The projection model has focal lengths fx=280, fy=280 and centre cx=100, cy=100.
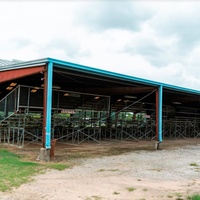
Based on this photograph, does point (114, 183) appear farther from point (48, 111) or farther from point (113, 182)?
point (48, 111)

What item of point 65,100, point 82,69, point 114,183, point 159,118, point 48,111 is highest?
point 82,69

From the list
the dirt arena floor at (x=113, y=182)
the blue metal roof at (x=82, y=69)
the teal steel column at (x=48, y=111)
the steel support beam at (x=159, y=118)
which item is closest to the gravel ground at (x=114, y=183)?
the dirt arena floor at (x=113, y=182)

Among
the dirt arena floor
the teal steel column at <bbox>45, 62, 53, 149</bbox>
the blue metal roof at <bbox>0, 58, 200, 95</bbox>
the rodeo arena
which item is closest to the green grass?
the dirt arena floor

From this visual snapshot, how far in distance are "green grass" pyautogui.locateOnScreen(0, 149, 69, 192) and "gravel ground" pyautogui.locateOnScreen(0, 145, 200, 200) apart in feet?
0.87

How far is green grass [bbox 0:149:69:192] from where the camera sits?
6.18 metres

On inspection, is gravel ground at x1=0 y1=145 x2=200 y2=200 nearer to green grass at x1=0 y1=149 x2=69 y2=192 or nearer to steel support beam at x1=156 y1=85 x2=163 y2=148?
green grass at x1=0 y1=149 x2=69 y2=192

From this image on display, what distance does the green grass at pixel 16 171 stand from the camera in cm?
618

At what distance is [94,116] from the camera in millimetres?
18391

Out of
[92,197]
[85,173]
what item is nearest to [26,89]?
[85,173]

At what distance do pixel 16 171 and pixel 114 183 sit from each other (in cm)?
269

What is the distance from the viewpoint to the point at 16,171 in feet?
24.3

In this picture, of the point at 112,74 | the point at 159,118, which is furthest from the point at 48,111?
the point at 159,118

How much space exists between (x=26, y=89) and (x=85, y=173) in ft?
25.9

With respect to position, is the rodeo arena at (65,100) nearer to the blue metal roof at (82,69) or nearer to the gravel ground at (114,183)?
the blue metal roof at (82,69)
